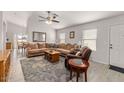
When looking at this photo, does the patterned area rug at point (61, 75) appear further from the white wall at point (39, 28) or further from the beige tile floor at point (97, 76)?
the white wall at point (39, 28)

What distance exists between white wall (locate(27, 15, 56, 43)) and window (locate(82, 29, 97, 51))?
3.70 meters

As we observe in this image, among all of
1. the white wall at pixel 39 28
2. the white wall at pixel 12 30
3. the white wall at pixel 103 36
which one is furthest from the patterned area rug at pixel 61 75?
the white wall at pixel 12 30

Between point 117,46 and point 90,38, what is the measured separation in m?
1.69

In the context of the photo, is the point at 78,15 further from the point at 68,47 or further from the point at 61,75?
the point at 61,75

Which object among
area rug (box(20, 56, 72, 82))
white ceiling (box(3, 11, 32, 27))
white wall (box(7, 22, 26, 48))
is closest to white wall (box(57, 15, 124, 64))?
area rug (box(20, 56, 72, 82))

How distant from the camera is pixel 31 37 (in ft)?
23.3

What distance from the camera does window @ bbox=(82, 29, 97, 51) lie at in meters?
4.98

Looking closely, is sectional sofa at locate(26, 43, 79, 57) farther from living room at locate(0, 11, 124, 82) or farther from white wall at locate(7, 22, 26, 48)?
white wall at locate(7, 22, 26, 48)

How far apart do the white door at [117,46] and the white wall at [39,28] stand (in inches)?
200

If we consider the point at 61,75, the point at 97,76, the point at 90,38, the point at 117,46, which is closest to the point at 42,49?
the point at 90,38

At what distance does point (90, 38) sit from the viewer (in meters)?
5.24

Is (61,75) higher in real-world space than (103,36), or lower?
lower
